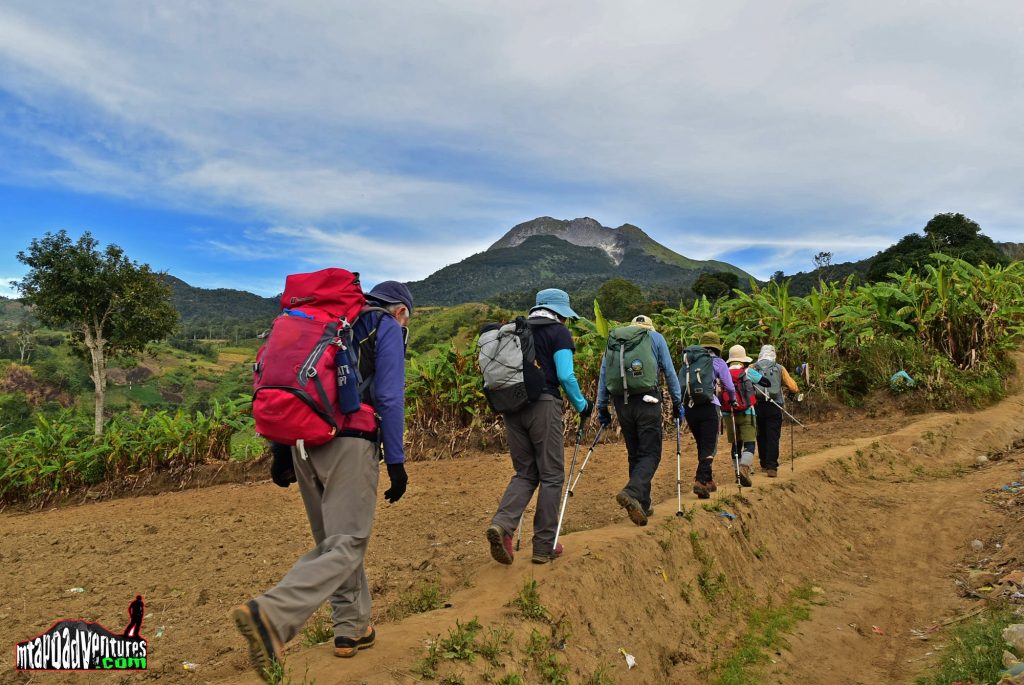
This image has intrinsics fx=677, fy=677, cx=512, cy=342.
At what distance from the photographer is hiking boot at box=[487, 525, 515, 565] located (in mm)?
5074

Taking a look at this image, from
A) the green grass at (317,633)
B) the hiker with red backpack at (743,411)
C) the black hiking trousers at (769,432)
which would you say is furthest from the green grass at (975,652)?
the green grass at (317,633)

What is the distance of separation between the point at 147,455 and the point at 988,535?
11847mm

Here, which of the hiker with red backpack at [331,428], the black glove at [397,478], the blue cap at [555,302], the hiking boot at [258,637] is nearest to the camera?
the hiking boot at [258,637]

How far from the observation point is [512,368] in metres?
5.04

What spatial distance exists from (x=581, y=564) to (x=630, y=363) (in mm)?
1999

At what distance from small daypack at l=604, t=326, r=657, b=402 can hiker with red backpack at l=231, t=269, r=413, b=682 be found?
3052 mm

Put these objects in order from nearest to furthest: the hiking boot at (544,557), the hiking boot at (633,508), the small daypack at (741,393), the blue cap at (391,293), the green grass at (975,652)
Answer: the blue cap at (391,293) < the green grass at (975,652) < the hiking boot at (544,557) < the hiking boot at (633,508) < the small daypack at (741,393)

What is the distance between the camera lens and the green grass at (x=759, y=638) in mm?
5125

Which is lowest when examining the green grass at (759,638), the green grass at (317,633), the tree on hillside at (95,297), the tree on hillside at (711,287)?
the green grass at (759,638)

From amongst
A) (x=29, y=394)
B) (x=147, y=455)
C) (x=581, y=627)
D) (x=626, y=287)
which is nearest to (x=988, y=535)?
(x=581, y=627)

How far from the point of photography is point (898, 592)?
6793 mm

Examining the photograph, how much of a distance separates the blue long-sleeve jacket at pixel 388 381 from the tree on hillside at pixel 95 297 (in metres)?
24.8

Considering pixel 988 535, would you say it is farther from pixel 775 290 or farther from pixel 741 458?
pixel 775 290

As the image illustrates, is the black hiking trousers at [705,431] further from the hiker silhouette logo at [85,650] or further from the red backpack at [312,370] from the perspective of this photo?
the hiker silhouette logo at [85,650]
